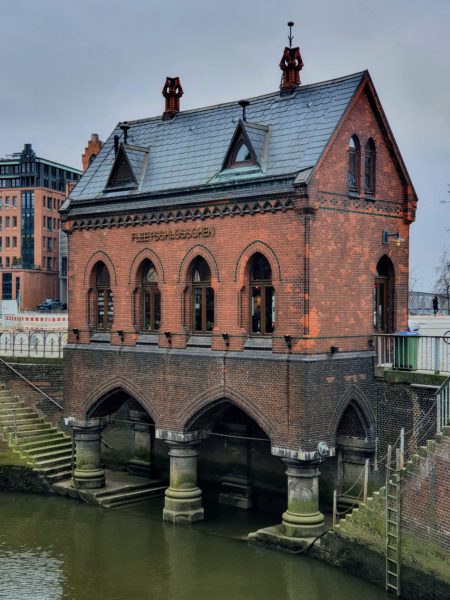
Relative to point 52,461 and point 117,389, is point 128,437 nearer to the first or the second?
point 52,461

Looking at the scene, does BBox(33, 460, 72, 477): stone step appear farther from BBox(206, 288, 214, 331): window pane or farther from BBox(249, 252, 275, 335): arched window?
BBox(249, 252, 275, 335): arched window

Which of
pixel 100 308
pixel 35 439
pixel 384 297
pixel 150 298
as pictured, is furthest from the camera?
pixel 35 439

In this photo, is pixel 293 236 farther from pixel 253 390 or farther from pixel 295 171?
pixel 253 390

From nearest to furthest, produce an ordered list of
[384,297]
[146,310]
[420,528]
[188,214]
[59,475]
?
[420,528], [188,214], [384,297], [146,310], [59,475]

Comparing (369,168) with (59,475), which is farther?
(59,475)

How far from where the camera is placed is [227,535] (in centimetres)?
2142

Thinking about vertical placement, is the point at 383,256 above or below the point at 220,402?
above

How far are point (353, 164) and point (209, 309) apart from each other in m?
5.16

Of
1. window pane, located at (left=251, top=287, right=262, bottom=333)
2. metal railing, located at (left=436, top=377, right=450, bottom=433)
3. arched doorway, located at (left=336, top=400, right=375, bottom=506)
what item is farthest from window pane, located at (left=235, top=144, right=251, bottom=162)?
metal railing, located at (left=436, top=377, right=450, bottom=433)

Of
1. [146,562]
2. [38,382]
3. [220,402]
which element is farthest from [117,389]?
[146,562]

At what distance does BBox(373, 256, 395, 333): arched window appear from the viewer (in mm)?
22844

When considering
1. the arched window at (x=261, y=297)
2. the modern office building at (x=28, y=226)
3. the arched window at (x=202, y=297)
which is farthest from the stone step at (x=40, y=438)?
the modern office building at (x=28, y=226)

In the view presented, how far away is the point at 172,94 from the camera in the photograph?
2650cm

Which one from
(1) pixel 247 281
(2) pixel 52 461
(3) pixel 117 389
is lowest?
(2) pixel 52 461
